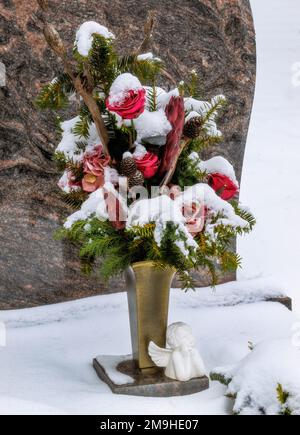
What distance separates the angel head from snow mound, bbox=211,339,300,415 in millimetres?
186

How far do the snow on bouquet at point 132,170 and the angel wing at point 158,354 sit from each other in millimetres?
258

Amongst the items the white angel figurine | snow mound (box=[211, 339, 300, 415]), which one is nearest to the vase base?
the white angel figurine

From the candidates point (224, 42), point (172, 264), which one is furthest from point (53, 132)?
point (172, 264)

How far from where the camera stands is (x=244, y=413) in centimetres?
232

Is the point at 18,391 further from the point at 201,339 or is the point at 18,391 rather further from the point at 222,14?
the point at 222,14

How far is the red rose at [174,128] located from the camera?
2.49 m

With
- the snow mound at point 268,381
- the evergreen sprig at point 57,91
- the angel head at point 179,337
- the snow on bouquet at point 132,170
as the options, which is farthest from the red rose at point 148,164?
the snow mound at point 268,381

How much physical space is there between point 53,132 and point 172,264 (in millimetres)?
1201

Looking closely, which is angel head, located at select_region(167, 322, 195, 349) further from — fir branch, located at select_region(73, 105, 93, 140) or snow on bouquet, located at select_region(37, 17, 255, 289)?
fir branch, located at select_region(73, 105, 93, 140)

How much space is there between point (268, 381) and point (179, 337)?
0.35 metres

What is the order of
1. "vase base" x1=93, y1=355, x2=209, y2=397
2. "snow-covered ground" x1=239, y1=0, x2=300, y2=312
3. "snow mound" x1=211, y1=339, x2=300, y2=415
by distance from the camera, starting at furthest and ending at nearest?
"snow-covered ground" x1=239, y1=0, x2=300, y2=312 → "vase base" x1=93, y1=355, x2=209, y2=397 → "snow mound" x1=211, y1=339, x2=300, y2=415

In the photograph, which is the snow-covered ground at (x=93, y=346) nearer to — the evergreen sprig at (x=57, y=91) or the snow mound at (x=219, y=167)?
the snow mound at (x=219, y=167)

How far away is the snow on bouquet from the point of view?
7.89 feet
